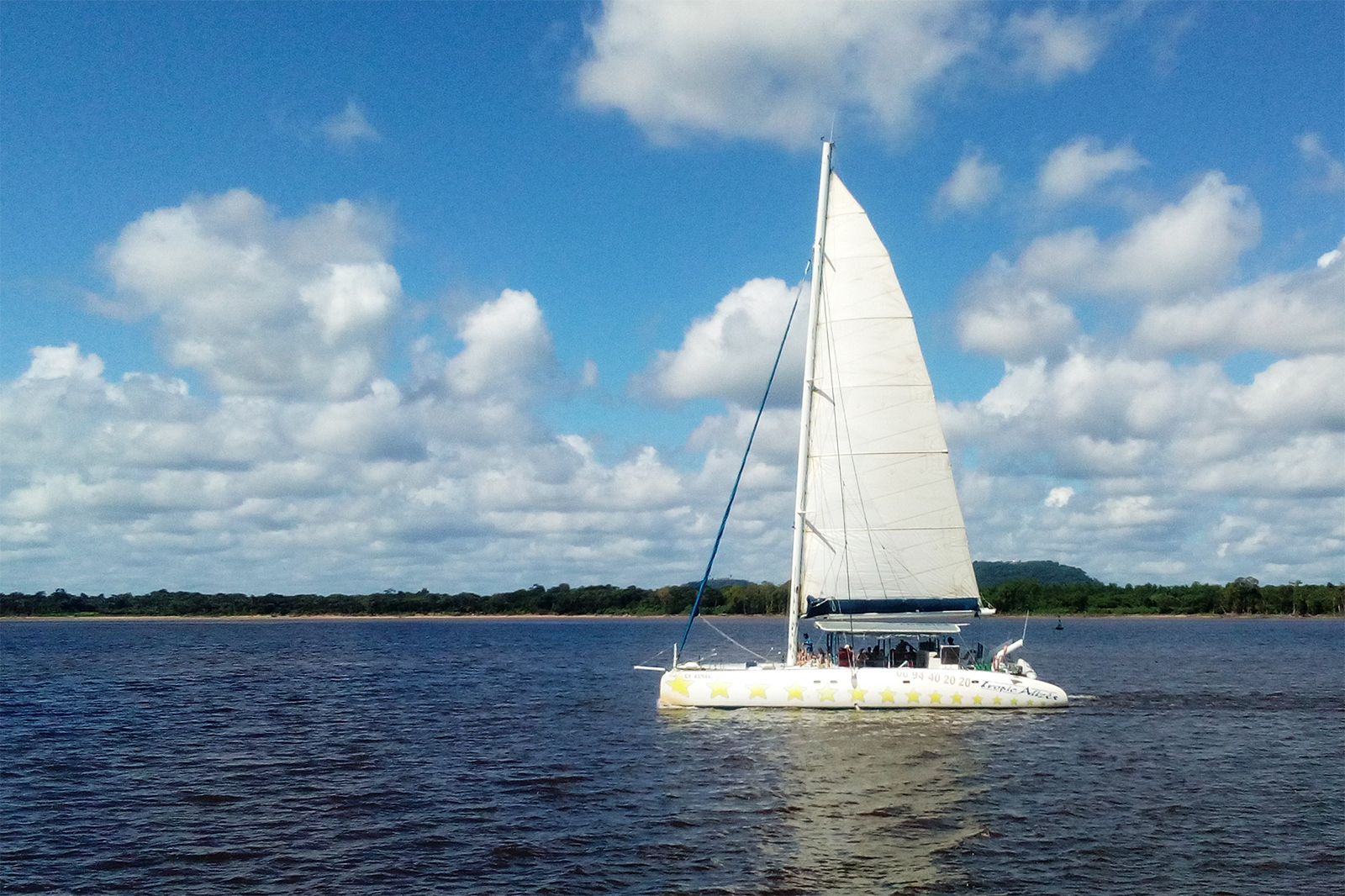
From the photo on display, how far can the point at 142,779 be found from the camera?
2861 cm

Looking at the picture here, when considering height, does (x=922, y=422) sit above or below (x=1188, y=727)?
above

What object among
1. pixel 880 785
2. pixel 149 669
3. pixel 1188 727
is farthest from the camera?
pixel 149 669

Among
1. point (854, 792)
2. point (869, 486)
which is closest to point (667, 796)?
point (854, 792)

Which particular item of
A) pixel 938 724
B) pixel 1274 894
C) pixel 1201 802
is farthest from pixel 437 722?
pixel 1274 894

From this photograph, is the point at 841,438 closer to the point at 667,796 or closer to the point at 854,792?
the point at 854,792

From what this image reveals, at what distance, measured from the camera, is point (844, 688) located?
3656 centimetres

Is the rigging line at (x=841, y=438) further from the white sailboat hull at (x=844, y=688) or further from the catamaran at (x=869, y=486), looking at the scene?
the white sailboat hull at (x=844, y=688)

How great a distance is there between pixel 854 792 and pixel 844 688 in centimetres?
1163

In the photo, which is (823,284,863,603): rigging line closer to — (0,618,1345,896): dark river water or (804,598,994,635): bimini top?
(804,598,994,635): bimini top

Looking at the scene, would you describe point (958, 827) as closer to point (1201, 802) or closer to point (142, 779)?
point (1201, 802)

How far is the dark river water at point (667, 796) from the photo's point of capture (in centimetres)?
1877

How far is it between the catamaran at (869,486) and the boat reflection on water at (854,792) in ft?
11.1

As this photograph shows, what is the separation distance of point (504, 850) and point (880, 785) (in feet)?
32.7

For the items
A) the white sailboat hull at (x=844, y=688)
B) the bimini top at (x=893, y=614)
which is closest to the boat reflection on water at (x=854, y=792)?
the white sailboat hull at (x=844, y=688)
